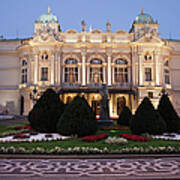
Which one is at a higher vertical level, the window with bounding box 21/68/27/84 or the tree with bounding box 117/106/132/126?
the window with bounding box 21/68/27/84

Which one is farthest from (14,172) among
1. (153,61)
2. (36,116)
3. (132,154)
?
(153,61)

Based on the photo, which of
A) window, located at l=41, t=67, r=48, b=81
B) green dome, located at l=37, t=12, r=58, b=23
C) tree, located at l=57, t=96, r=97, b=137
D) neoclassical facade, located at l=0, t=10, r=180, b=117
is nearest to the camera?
tree, located at l=57, t=96, r=97, b=137

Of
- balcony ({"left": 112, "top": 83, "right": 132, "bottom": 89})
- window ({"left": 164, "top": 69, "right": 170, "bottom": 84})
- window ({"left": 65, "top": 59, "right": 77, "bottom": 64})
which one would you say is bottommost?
balcony ({"left": 112, "top": 83, "right": 132, "bottom": 89})

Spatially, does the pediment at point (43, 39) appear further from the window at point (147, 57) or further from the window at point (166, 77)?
the window at point (166, 77)

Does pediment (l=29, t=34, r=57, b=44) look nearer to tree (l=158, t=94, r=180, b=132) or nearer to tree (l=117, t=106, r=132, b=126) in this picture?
tree (l=117, t=106, r=132, b=126)

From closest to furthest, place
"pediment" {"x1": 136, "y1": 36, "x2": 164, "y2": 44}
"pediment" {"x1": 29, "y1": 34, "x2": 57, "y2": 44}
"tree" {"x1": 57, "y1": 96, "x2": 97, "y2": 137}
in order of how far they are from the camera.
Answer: "tree" {"x1": 57, "y1": 96, "x2": 97, "y2": 137}, "pediment" {"x1": 29, "y1": 34, "x2": 57, "y2": 44}, "pediment" {"x1": 136, "y1": 36, "x2": 164, "y2": 44}

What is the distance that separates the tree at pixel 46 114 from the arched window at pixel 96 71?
23.3 m

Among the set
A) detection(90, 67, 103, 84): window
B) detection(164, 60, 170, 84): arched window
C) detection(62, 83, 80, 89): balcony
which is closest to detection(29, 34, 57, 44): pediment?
detection(62, 83, 80, 89): balcony

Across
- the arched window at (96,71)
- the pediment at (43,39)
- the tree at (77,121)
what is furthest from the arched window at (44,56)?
the tree at (77,121)

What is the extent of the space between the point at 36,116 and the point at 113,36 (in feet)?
96.8

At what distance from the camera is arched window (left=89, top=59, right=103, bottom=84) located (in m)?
38.8

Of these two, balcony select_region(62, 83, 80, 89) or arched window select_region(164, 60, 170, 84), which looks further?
arched window select_region(164, 60, 170, 84)

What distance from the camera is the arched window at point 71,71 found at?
128 ft

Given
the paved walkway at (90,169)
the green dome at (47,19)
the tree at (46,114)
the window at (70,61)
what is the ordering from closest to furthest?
the paved walkway at (90,169), the tree at (46,114), the window at (70,61), the green dome at (47,19)
